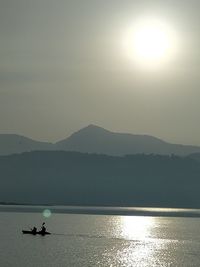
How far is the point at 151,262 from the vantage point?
9925cm

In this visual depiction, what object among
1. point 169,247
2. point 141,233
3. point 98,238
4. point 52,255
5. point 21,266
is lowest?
point 21,266

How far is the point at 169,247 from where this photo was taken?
123 metres

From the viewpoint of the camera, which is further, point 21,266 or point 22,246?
point 22,246

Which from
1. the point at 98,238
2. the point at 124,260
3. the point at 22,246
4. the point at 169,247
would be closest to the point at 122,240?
the point at 98,238

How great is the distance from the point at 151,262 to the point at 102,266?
9848 mm

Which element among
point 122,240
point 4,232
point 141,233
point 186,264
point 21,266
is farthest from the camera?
point 141,233

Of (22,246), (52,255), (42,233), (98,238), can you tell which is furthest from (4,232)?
(52,255)

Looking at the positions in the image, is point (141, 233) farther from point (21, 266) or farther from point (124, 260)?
point (21, 266)

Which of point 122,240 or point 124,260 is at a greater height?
point 122,240

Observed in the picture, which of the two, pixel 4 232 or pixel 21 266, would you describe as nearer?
pixel 21 266

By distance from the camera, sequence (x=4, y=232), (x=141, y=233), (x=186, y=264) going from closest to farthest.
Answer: (x=186, y=264)
(x=4, y=232)
(x=141, y=233)

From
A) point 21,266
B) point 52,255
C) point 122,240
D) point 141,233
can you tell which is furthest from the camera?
point 141,233

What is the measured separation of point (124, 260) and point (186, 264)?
870cm

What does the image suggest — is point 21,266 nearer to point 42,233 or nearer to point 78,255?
point 78,255
